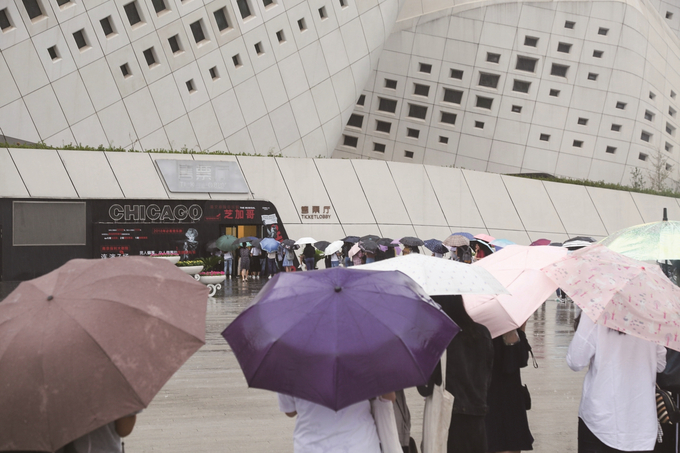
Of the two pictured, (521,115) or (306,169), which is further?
(521,115)

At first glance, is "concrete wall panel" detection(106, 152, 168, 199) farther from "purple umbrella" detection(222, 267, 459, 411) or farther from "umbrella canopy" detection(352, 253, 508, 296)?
"purple umbrella" detection(222, 267, 459, 411)

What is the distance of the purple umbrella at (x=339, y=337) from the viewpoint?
3.09 m

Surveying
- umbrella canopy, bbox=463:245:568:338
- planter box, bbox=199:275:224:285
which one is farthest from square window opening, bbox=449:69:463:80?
umbrella canopy, bbox=463:245:568:338

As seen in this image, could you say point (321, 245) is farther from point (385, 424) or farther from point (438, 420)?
point (385, 424)

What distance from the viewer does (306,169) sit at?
25.1 metres

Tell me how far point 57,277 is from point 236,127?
2323cm

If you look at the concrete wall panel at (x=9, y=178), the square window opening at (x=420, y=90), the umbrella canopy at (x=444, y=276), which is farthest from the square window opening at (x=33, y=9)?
the umbrella canopy at (x=444, y=276)

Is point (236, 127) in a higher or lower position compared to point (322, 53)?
lower

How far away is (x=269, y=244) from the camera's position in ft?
72.3

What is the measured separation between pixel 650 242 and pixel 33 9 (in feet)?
68.9

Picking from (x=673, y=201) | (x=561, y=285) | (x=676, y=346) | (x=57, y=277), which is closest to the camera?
(x=57, y=277)

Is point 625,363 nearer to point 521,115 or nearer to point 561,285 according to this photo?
point 561,285

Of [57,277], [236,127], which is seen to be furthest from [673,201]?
[57,277]

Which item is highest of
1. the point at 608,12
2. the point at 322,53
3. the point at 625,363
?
the point at 608,12
